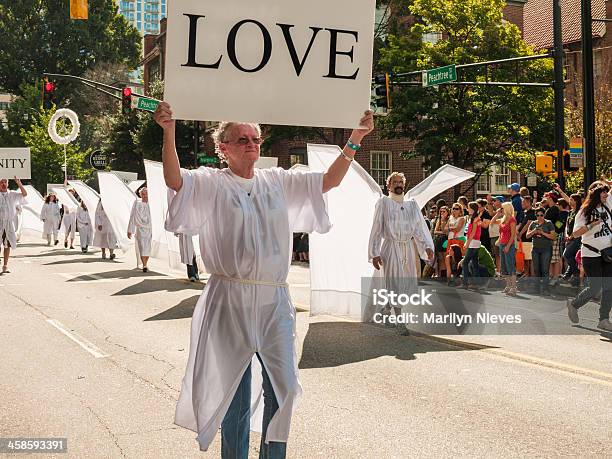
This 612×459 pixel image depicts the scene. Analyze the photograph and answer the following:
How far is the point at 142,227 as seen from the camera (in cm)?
1875

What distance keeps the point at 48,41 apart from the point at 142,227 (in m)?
56.1

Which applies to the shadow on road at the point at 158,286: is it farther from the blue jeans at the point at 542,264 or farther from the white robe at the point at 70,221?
the white robe at the point at 70,221

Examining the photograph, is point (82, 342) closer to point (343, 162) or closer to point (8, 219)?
point (343, 162)

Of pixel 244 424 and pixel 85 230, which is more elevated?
pixel 85 230

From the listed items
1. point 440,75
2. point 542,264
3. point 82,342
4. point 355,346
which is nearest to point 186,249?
point 82,342

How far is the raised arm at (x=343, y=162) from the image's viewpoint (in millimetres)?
4141

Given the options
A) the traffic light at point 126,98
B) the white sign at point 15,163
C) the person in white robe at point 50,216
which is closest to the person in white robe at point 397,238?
the traffic light at point 126,98

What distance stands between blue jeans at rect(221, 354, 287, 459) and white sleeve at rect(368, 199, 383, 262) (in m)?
6.01

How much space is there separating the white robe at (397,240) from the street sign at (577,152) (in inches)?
382

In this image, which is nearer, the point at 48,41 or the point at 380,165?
the point at 380,165

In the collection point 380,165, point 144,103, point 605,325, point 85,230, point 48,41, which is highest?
point 48,41

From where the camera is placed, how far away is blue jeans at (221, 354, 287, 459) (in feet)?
12.7

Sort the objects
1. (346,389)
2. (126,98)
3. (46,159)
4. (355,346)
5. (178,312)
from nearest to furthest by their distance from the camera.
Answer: (346,389)
(355,346)
(178,312)
(126,98)
(46,159)

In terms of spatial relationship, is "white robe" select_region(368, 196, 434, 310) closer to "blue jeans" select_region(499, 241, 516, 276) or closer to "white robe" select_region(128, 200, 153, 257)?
"blue jeans" select_region(499, 241, 516, 276)
